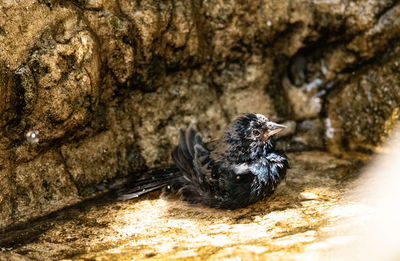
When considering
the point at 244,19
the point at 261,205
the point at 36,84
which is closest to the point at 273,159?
the point at 261,205

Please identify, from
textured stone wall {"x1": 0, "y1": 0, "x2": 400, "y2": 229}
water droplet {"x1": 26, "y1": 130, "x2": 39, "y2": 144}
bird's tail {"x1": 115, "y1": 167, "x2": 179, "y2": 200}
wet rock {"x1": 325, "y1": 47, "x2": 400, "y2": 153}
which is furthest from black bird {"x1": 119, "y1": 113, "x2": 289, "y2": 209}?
wet rock {"x1": 325, "y1": 47, "x2": 400, "y2": 153}

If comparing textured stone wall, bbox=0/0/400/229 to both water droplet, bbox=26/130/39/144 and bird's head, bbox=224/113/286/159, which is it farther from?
bird's head, bbox=224/113/286/159

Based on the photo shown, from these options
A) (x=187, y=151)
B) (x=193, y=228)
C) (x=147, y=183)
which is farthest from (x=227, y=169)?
(x=147, y=183)

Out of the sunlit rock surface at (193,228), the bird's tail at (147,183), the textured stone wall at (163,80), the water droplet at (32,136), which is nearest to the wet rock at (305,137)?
the textured stone wall at (163,80)

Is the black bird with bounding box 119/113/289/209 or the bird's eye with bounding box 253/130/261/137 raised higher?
the bird's eye with bounding box 253/130/261/137

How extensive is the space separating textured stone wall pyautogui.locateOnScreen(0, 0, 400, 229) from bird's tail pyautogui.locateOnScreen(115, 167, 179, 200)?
248 millimetres

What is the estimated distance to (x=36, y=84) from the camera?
4.55 m

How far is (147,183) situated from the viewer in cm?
527

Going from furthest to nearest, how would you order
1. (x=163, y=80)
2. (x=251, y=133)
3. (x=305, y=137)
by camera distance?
(x=305, y=137)
(x=163, y=80)
(x=251, y=133)

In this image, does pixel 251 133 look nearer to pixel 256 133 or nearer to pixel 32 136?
pixel 256 133

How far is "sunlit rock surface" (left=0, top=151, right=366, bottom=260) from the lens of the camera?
12.2 feet

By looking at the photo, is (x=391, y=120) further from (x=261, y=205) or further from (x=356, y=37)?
(x=261, y=205)

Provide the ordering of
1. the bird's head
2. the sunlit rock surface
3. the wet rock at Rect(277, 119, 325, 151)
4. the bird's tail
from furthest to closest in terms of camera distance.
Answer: the wet rock at Rect(277, 119, 325, 151)
the bird's tail
the bird's head
the sunlit rock surface

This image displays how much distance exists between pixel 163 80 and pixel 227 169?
143 cm
